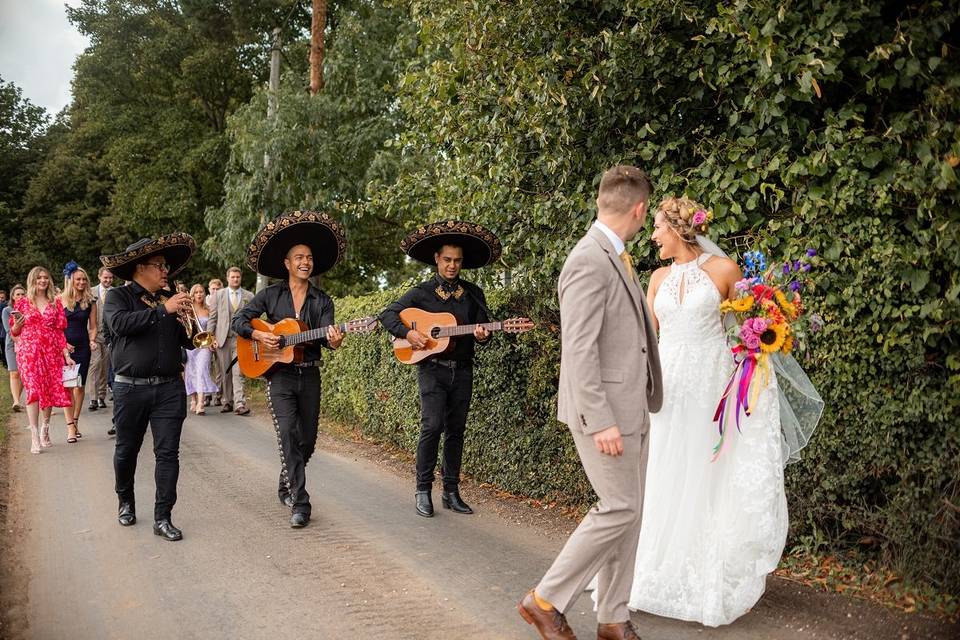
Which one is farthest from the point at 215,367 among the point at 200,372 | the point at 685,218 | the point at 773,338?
the point at 773,338

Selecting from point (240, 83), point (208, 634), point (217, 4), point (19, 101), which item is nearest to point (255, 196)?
point (217, 4)

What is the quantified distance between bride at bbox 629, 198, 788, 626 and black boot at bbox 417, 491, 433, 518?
106 inches

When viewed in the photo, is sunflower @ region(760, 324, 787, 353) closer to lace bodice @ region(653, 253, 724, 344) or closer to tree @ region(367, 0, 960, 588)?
lace bodice @ region(653, 253, 724, 344)

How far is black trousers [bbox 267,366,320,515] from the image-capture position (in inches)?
272

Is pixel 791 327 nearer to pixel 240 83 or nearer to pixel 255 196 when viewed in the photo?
pixel 255 196

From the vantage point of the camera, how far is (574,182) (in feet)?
23.5

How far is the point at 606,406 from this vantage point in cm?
392

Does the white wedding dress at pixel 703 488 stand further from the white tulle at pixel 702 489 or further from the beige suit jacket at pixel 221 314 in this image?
the beige suit jacket at pixel 221 314

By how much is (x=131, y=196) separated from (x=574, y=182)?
86.0 ft

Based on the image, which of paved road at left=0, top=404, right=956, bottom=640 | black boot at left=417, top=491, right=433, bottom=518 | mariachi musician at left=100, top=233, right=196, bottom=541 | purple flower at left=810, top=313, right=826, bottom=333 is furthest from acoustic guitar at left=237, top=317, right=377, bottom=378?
purple flower at left=810, top=313, right=826, bottom=333

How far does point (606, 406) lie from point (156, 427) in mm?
4350

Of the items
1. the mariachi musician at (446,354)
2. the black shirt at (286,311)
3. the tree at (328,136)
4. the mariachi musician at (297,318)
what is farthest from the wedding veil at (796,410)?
the tree at (328,136)

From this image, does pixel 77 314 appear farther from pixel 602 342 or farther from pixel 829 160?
pixel 829 160

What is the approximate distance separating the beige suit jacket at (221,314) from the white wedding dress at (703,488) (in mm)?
10396
